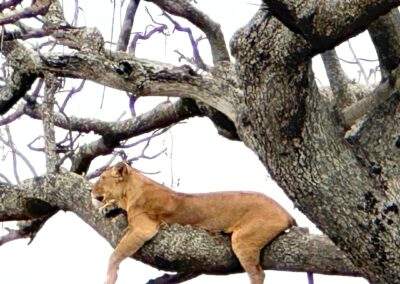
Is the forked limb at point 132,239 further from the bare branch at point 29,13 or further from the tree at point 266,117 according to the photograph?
the bare branch at point 29,13

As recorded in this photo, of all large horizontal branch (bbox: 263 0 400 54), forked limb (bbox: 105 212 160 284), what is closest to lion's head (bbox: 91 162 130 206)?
forked limb (bbox: 105 212 160 284)

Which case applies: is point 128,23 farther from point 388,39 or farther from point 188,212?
point 388,39

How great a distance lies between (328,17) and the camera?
3.83m

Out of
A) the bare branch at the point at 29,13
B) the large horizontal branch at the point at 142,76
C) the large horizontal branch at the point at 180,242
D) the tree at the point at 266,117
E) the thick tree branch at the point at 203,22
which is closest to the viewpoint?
the bare branch at the point at 29,13

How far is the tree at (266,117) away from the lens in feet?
13.1

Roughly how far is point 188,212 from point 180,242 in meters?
0.56

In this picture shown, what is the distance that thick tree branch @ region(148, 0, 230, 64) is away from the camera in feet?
19.6

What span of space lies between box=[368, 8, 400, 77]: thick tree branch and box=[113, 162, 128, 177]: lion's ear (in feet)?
5.66

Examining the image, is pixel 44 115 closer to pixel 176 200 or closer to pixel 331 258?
pixel 176 200

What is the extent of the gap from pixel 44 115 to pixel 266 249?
157 cm

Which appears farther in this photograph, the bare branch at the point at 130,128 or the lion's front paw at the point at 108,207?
the bare branch at the point at 130,128

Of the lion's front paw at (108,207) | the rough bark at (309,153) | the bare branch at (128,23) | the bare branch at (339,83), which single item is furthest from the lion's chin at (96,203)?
the bare branch at (339,83)

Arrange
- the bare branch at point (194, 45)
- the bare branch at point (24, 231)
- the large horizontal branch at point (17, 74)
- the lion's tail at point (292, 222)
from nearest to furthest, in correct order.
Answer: the lion's tail at point (292, 222) < the large horizontal branch at point (17, 74) < the bare branch at point (194, 45) < the bare branch at point (24, 231)

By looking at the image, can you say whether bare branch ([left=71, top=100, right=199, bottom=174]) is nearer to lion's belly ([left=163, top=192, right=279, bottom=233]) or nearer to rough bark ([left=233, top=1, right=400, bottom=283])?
lion's belly ([left=163, top=192, right=279, bottom=233])
